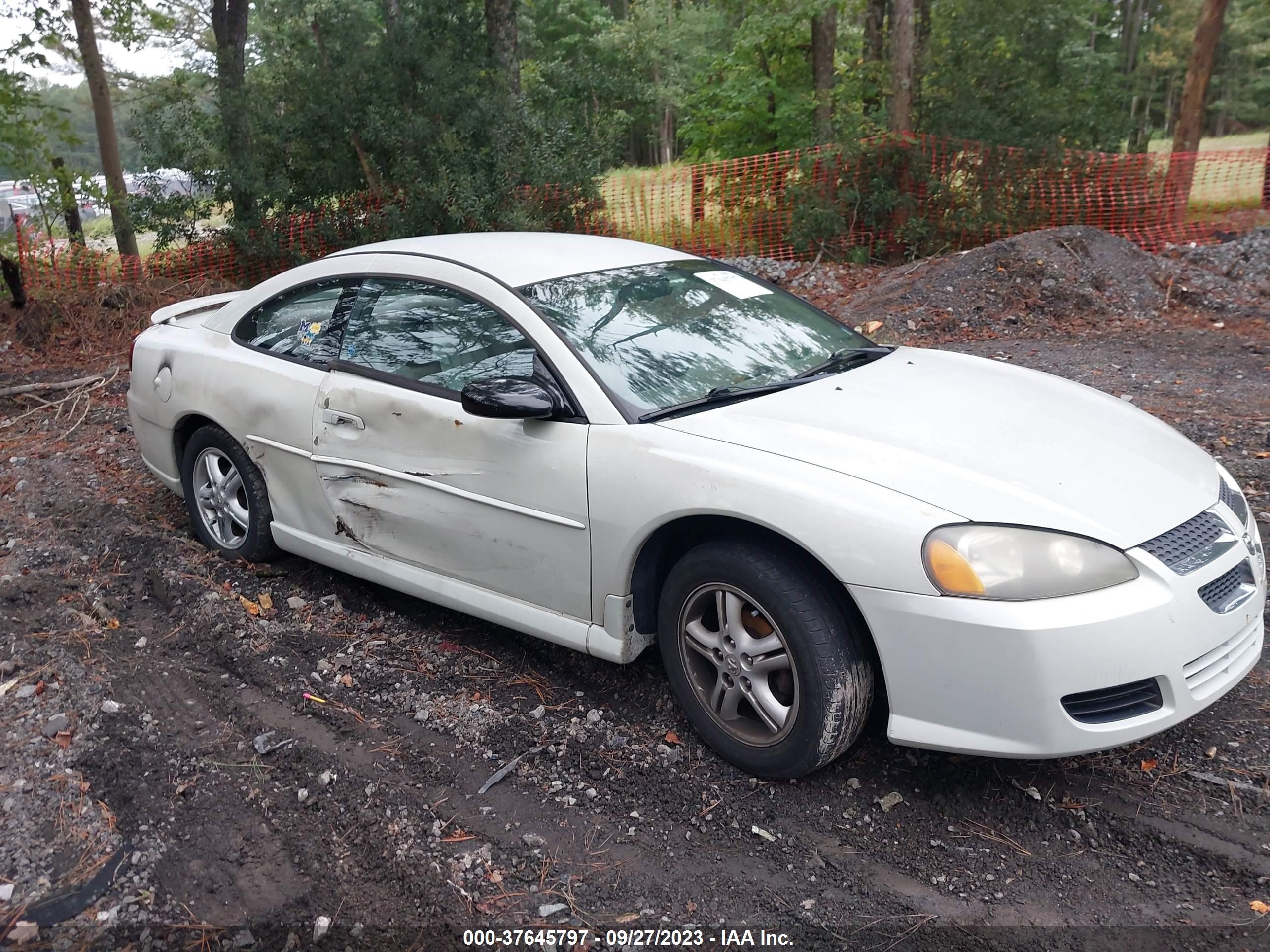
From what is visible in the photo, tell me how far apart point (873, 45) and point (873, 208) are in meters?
4.72

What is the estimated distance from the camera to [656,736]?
339 cm

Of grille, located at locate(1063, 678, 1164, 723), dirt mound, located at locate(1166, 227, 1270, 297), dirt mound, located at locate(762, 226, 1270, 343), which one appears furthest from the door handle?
dirt mound, located at locate(1166, 227, 1270, 297)

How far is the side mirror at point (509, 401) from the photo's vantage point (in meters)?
3.24

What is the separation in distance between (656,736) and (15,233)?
33.9 ft

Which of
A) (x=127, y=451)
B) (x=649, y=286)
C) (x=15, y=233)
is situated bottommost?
(x=127, y=451)

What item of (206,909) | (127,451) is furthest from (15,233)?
(206,909)

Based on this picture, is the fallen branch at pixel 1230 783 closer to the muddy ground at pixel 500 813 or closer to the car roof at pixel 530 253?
the muddy ground at pixel 500 813

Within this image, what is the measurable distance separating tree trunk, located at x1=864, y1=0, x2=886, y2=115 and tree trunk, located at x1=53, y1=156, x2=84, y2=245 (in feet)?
34.9

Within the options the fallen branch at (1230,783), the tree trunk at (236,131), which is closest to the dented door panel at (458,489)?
the fallen branch at (1230,783)

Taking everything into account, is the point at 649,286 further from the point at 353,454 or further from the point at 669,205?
the point at 669,205


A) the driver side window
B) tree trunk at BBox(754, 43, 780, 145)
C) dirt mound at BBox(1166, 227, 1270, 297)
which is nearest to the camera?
the driver side window

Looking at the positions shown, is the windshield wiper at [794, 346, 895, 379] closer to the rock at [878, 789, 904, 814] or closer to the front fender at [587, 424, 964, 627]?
the front fender at [587, 424, 964, 627]

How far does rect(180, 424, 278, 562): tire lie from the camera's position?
15.1ft

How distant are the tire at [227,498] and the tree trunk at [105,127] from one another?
8655 mm
